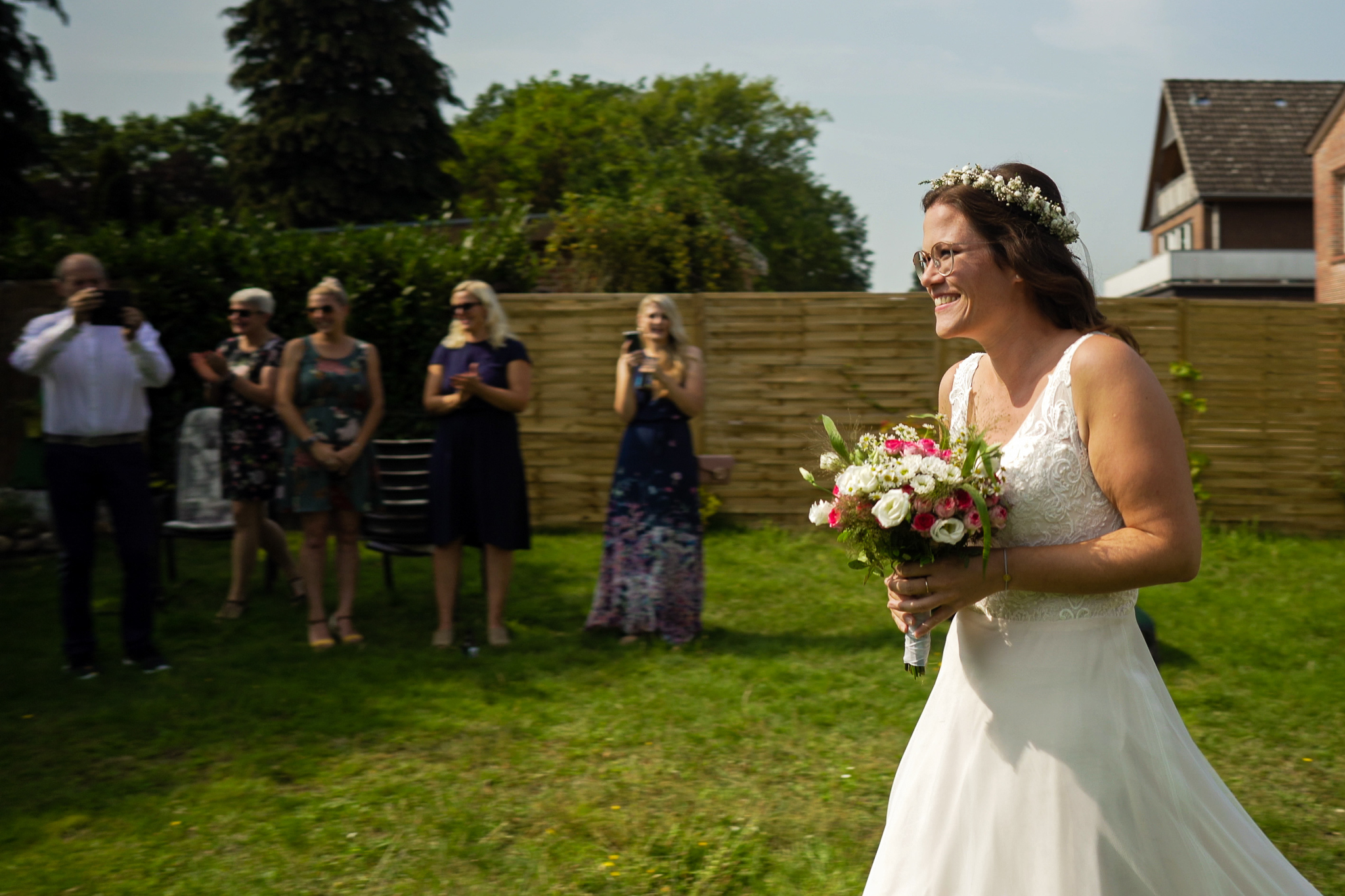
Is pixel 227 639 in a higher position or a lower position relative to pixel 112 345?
lower

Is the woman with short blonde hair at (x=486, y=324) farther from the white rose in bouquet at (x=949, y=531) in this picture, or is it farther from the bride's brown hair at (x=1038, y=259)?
the white rose in bouquet at (x=949, y=531)

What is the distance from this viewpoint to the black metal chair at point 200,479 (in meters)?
8.78

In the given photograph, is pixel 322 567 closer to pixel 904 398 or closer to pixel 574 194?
pixel 904 398

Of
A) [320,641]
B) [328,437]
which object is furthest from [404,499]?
[320,641]

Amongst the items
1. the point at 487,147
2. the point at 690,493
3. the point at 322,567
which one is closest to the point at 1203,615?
the point at 690,493

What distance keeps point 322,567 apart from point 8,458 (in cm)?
563

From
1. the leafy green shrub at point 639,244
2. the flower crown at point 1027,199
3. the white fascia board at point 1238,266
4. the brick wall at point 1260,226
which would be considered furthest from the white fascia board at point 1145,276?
the flower crown at point 1027,199

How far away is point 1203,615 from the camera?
8289mm

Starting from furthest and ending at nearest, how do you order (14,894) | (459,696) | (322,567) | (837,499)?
(322,567) < (459,696) < (14,894) < (837,499)

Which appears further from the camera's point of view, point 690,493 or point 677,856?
point 690,493

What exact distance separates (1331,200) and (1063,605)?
27.6 m

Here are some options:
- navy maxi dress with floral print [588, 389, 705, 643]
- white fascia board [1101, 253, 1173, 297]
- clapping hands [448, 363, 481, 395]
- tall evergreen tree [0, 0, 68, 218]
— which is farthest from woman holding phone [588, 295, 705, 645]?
white fascia board [1101, 253, 1173, 297]

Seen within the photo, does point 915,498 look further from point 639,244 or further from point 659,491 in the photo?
point 639,244

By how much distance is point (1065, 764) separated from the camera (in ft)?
7.72
